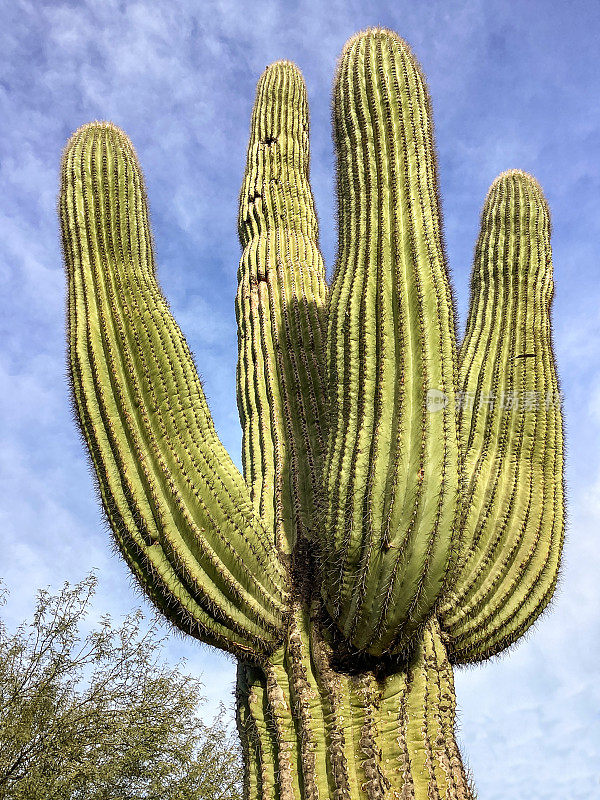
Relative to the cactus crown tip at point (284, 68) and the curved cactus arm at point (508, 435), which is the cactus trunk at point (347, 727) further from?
the cactus crown tip at point (284, 68)

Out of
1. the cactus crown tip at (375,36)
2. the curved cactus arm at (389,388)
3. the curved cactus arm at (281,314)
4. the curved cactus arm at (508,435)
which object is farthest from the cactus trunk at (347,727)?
the cactus crown tip at (375,36)

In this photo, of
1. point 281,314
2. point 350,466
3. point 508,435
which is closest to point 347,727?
point 350,466

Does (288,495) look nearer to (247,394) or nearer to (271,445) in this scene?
(271,445)

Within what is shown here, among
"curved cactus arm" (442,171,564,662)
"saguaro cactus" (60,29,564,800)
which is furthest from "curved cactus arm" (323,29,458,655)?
"curved cactus arm" (442,171,564,662)

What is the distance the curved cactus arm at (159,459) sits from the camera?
110 inches

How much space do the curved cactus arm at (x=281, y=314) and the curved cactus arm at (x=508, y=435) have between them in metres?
0.82

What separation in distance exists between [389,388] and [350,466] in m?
0.35

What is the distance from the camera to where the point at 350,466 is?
2654mm

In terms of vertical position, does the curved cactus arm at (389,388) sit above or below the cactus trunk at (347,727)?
above

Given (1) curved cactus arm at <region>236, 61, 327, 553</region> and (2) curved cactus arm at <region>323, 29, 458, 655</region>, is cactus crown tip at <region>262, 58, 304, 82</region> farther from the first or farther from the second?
(2) curved cactus arm at <region>323, 29, 458, 655</region>

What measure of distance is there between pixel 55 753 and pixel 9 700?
0.96m

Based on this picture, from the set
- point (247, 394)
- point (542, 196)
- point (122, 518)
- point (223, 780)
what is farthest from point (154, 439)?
point (223, 780)

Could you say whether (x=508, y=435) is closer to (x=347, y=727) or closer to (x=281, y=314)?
(x=281, y=314)

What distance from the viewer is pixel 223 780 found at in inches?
352
